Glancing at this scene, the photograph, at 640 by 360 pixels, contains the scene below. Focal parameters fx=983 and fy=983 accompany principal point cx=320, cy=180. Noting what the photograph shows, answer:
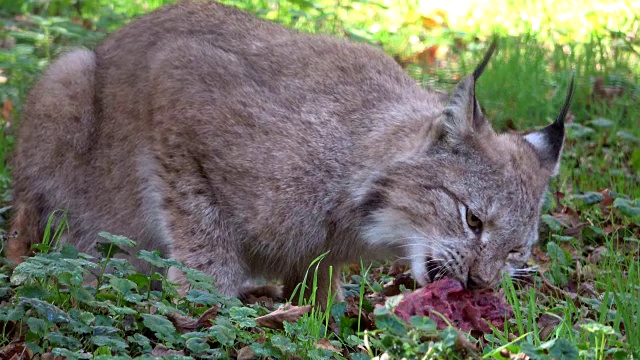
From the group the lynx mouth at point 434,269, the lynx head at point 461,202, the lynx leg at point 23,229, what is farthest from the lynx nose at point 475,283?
the lynx leg at point 23,229

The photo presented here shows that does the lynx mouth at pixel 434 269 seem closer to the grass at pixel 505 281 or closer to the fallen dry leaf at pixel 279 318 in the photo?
the grass at pixel 505 281

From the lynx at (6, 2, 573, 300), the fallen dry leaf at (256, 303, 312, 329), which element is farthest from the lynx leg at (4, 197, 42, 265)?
the fallen dry leaf at (256, 303, 312, 329)

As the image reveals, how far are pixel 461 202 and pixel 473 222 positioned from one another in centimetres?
11

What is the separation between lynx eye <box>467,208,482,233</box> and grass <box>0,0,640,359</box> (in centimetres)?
31

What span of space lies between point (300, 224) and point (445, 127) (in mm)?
849

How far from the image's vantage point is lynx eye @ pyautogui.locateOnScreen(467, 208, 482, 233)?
4.50 metres

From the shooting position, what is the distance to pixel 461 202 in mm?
4551

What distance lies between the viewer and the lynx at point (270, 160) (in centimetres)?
464

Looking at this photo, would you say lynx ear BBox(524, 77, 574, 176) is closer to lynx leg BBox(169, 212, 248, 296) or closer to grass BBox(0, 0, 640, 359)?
grass BBox(0, 0, 640, 359)

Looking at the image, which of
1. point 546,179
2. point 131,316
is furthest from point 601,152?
point 131,316

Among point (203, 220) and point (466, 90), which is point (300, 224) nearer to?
point (203, 220)

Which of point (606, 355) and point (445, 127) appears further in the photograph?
point (445, 127)

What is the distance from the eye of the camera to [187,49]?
5.32 metres

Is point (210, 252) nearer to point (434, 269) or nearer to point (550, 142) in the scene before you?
point (434, 269)
